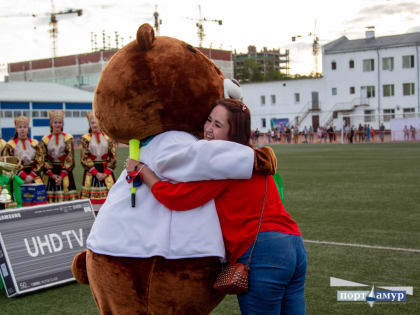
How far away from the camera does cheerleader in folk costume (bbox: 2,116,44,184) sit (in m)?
8.27

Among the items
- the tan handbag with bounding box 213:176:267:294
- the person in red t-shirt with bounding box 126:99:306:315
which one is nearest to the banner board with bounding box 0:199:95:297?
the person in red t-shirt with bounding box 126:99:306:315

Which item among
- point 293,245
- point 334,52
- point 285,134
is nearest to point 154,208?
point 293,245

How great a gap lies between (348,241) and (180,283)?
4.83 metres

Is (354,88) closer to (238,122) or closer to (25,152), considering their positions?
(25,152)

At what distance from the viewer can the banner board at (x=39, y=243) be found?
201 inches

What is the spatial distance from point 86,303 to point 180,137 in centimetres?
271

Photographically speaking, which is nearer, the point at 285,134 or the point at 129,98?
the point at 129,98

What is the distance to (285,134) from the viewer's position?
157 ft

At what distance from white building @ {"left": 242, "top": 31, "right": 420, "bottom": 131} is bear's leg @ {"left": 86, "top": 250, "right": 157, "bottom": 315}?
4824 centimetres

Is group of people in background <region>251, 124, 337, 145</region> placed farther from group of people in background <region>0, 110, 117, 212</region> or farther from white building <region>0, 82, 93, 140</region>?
group of people in background <region>0, 110, 117, 212</region>

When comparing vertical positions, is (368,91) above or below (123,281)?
above

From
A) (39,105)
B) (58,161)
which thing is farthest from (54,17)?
(58,161)

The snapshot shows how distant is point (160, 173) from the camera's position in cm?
279

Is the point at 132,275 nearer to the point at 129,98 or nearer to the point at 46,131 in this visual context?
the point at 129,98
